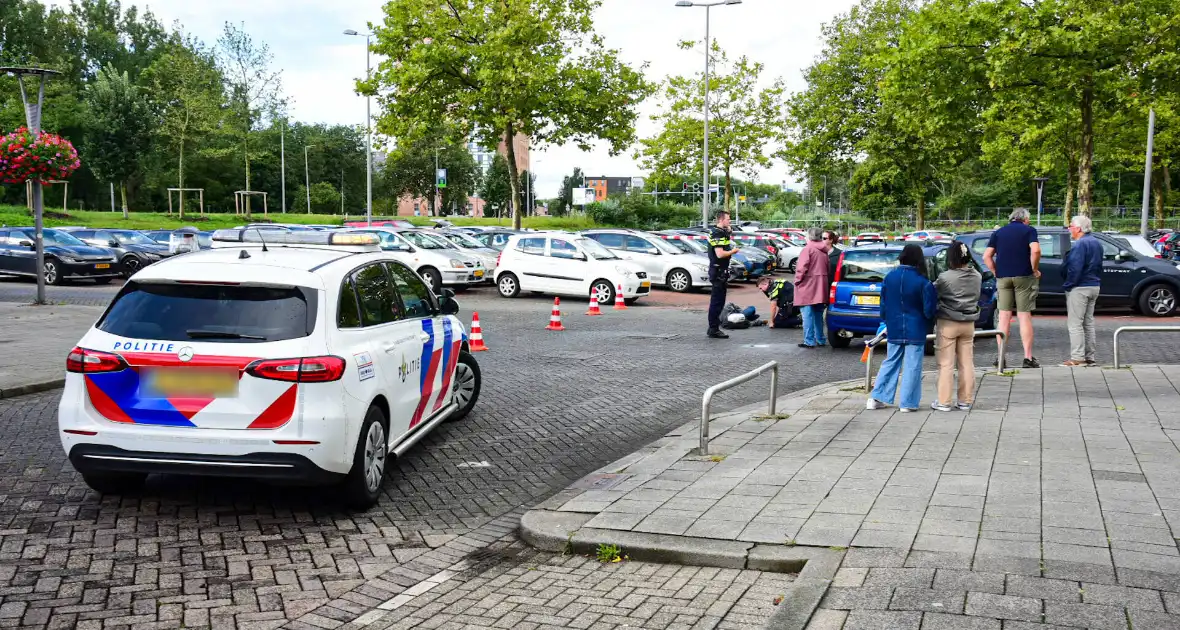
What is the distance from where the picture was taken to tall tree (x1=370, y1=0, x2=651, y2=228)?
32.9 meters

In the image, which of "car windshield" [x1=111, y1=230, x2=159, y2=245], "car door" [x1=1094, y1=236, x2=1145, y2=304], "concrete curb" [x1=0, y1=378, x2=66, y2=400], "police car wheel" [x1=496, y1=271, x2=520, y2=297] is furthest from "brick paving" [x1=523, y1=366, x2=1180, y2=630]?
"car windshield" [x1=111, y1=230, x2=159, y2=245]

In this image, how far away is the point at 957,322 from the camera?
8461mm

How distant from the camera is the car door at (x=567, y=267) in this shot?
70.6ft

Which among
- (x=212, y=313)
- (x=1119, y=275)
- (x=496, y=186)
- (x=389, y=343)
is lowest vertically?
(x=389, y=343)

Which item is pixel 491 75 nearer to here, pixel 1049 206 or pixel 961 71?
pixel 961 71

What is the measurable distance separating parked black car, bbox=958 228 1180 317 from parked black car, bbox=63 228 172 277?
72.1 feet

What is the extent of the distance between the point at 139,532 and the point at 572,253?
16.9 metres

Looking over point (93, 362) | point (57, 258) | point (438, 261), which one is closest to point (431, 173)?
point (57, 258)

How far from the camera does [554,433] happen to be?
26.3 ft

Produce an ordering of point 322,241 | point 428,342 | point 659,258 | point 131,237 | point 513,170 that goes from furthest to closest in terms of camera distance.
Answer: point 513,170, point 131,237, point 659,258, point 322,241, point 428,342

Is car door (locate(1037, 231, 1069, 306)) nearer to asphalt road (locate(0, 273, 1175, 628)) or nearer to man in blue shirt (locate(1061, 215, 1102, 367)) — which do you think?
man in blue shirt (locate(1061, 215, 1102, 367))

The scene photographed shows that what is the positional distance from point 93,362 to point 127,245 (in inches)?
1006

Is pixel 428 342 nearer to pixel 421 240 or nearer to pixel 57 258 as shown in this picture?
pixel 421 240

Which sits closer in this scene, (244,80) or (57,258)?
(57,258)
